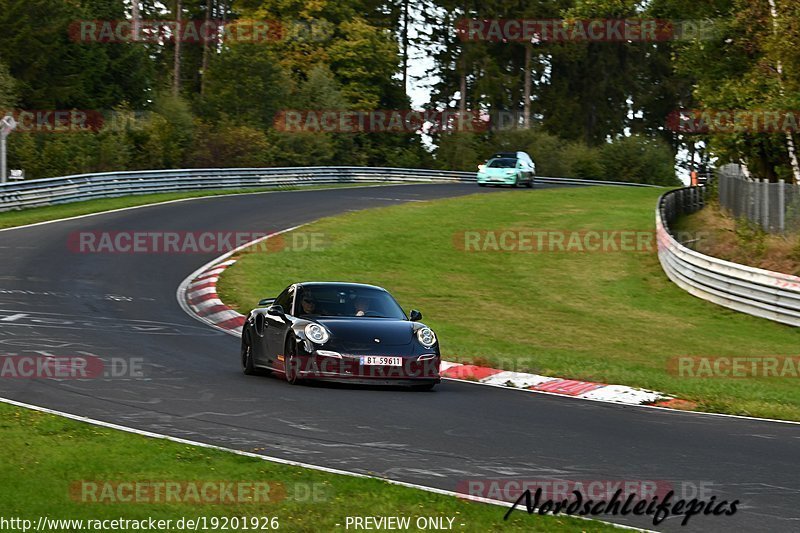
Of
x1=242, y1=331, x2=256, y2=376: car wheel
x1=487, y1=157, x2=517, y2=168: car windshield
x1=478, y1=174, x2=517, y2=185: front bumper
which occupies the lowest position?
x1=242, y1=331, x2=256, y2=376: car wheel

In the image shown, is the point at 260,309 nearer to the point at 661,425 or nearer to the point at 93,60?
the point at 661,425

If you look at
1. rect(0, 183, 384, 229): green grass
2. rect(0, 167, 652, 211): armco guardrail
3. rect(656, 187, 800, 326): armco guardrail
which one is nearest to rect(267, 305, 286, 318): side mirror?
rect(656, 187, 800, 326): armco guardrail

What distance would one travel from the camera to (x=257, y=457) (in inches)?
338

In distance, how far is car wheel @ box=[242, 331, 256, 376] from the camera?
14.3 m

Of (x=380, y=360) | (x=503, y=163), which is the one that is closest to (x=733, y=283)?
(x=380, y=360)

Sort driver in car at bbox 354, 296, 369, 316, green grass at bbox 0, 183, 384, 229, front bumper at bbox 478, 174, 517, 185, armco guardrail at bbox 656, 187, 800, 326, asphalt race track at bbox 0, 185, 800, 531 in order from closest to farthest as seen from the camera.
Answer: asphalt race track at bbox 0, 185, 800, 531
driver in car at bbox 354, 296, 369, 316
armco guardrail at bbox 656, 187, 800, 326
green grass at bbox 0, 183, 384, 229
front bumper at bbox 478, 174, 517, 185

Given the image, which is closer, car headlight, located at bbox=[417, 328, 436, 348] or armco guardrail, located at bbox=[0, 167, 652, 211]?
car headlight, located at bbox=[417, 328, 436, 348]

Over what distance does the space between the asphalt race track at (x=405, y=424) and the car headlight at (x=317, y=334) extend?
0.55 m

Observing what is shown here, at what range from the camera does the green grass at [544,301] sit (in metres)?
15.7

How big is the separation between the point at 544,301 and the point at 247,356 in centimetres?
1048

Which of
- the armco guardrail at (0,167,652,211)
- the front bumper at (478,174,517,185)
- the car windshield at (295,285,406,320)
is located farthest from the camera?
the front bumper at (478,174,517,185)

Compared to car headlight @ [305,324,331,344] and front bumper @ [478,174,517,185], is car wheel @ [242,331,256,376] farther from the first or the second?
front bumper @ [478,174,517,185]

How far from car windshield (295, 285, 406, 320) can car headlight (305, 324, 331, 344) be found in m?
0.68

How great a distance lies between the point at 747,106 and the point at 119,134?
2559 cm
